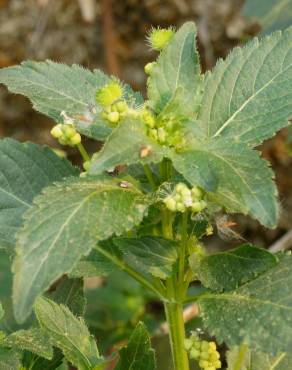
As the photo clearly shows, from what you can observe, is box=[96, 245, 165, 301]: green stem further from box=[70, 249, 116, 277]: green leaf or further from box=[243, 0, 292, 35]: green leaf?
box=[243, 0, 292, 35]: green leaf

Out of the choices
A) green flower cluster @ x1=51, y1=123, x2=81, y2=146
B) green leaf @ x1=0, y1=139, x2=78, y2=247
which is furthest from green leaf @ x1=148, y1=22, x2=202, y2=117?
green leaf @ x1=0, y1=139, x2=78, y2=247

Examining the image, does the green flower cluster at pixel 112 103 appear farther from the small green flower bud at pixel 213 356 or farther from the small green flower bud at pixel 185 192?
the small green flower bud at pixel 213 356

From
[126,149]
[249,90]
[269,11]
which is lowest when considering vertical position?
[126,149]

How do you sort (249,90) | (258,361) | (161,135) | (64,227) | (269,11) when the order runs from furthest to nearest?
(269,11), (258,361), (249,90), (161,135), (64,227)

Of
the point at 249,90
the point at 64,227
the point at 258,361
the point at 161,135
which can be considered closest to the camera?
the point at 64,227

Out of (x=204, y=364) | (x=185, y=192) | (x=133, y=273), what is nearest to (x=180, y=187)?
(x=185, y=192)

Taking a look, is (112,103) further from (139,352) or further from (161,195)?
(139,352)
